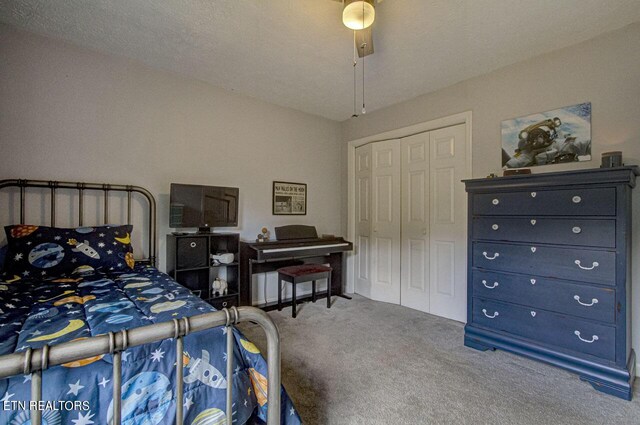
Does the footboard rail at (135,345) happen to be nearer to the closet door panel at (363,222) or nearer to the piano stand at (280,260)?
the piano stand at (280,260)

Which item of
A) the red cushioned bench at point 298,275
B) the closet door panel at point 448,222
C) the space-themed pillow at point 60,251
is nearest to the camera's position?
the space-themed pillow at point 60,251

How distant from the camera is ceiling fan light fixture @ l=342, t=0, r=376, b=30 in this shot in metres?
1.62

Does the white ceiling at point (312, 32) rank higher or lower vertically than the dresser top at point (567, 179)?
higher

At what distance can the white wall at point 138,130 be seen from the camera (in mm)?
2287

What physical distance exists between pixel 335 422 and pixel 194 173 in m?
2.59

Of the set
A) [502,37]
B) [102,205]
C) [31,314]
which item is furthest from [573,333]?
[102,205]

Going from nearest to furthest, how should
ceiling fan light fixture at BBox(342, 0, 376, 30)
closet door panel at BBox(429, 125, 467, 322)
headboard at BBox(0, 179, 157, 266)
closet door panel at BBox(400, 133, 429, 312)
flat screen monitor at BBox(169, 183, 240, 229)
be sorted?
ceiling fan light fixture at BBox(342, 0, 376, 30) < headboard at BBox(0, 179, 157, 266) < flat screen monitor at BBox(169, 183, 240, 229) < closet door panel at BBox(429, 125, 467, 322) < closet door panel at BBox(400, 133, 429, 312)

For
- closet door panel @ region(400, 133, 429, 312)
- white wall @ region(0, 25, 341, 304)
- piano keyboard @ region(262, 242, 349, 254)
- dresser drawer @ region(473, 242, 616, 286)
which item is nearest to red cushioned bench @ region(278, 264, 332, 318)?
piano keyboard @ region(262, 242, 349, 254)

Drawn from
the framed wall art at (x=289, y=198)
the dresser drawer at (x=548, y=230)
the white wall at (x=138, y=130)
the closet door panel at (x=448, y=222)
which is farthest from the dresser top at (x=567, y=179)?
the white wall at (x=138, y=130)

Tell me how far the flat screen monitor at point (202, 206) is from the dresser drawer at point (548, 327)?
252cm

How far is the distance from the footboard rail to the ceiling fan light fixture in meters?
1.66

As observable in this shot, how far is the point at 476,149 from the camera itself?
9.71 ft

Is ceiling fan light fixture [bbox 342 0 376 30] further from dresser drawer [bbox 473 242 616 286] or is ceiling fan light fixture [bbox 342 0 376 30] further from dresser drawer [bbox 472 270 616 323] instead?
dresser drawer [bbox 472 270 616 323]

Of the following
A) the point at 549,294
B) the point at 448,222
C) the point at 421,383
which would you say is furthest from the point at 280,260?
the point at 549,294
